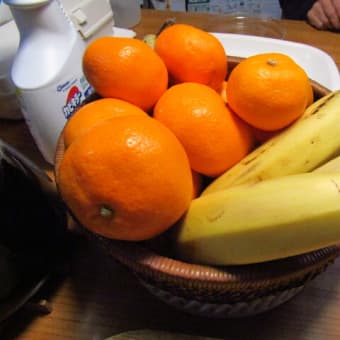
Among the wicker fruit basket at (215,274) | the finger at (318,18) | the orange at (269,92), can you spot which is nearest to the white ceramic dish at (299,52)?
the finger at (318,18)

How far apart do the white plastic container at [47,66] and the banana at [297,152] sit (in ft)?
0.83

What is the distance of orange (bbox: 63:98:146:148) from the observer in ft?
1.20

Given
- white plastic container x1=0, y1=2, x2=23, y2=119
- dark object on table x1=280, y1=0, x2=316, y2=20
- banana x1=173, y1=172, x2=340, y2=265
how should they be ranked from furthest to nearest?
dark object on table x1=280, y1=0, x2=316, y2=20, white plastic container x1=0, y1=2, x2=23, y2=119, banana x1=173, y1=172, x2=340, y2=265

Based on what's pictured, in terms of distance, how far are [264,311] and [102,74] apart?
0.27 m

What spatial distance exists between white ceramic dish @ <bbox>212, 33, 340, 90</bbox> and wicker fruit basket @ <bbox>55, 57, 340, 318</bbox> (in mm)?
384

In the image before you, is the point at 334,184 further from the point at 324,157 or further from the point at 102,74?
the point at 102,74

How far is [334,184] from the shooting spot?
0.27 m

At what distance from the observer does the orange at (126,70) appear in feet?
1.29

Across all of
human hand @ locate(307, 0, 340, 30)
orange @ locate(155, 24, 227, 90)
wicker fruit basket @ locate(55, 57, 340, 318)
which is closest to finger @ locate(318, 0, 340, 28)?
human hand @ locate(307, 0, 340, 30)

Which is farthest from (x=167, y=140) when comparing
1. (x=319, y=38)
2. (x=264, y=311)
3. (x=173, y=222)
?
(x=319, y=38)

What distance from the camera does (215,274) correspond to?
0.31m

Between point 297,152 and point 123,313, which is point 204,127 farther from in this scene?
point 123,313

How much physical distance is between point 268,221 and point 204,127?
0.37ft

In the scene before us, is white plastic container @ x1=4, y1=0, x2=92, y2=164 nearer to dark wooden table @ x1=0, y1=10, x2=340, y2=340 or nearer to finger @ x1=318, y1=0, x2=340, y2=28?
dark wooden table @ x1=0, y1=10, x2=340, y2=340
